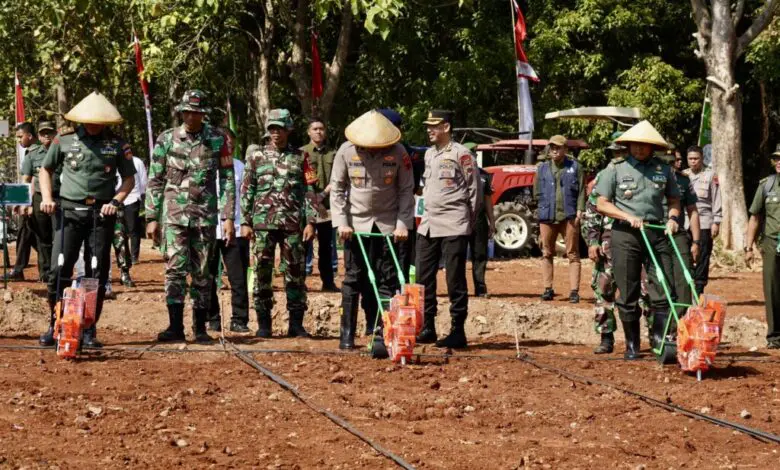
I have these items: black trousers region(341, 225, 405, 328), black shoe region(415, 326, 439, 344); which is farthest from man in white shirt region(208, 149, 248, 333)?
black shoe region(415, 326, 439, 344)

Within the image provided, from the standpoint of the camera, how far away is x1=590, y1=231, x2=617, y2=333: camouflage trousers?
1216cm

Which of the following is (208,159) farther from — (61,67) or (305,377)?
(61,67)

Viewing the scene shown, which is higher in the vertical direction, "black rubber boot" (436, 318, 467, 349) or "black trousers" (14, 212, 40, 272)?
"black trousers" (14, 212, 40, 272)

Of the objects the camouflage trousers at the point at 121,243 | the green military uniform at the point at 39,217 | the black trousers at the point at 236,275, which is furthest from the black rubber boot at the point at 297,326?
the green military uniform at the point at 39,217

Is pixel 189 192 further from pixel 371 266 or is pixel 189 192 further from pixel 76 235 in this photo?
pixel 371 266

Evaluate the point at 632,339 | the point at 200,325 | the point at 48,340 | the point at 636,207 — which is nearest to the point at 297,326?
the point at 200,325

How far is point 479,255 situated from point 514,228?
712cm

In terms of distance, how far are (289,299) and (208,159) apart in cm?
167

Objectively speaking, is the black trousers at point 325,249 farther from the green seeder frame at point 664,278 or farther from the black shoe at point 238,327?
the green seeder frame at point 664,278

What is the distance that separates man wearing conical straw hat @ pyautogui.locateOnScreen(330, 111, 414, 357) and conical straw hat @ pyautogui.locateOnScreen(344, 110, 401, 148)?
0.4 inches

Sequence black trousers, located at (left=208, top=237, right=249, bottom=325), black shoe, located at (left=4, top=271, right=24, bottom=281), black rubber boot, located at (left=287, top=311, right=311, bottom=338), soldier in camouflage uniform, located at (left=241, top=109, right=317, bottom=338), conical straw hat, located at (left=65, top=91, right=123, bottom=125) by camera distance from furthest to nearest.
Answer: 1. black shoe, located at (left=4, top=271, right=24, bottom=281)
2. black trousers, located at (left=208, top=237, right=249, bottom=325)
3. black rubber boot, located at (left=287, top=311, right=311, bottom=338)
4. soldier in camouflage uniform, located at (left=241, top=109, right=317, bottom=338)
5. conical straw hat, located at (left=65, top=91, right=123, bottom=125)

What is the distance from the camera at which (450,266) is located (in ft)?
39.1

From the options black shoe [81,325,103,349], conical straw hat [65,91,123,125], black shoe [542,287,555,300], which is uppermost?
conical straw hat [65,91,123,125]

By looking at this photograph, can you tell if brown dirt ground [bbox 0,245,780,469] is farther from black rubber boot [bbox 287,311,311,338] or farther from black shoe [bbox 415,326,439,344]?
black shoe [bbox 415,326,439,344]
